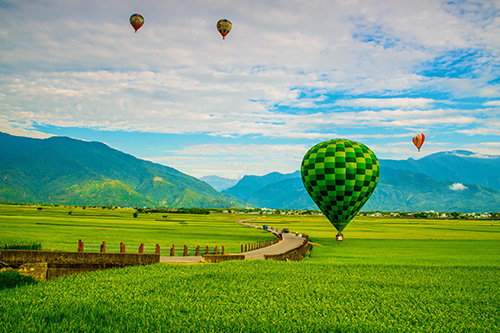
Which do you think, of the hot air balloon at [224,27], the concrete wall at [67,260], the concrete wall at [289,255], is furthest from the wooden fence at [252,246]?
the hot air balloon at [224,27]

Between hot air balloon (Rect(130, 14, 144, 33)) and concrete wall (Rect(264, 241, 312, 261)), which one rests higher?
hot air balloon (Rect(130, 14, 144, 33))

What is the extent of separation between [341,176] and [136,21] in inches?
1401

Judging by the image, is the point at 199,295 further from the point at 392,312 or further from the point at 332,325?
the point at 392,312

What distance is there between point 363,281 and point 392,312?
6885 millimetres

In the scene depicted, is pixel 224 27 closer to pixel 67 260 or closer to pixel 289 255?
pixel 289 255

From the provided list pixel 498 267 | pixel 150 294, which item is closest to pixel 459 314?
pixel 150 294

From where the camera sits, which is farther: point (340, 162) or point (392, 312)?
point (340, 162)

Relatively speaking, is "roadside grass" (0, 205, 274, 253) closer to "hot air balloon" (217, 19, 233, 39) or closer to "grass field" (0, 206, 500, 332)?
"grass field" (0, 206, 500, 332)

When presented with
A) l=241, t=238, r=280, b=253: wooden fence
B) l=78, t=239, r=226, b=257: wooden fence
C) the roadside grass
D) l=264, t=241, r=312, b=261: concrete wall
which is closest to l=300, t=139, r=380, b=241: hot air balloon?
l=264, t=241, r=312, b=261: concrete wall

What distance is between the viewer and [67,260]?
2255 centimetres

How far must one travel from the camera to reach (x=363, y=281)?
21312mm

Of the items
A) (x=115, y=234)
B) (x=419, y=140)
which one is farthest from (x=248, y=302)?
(x=419, y=140)

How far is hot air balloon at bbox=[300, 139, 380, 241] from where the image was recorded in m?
39.6

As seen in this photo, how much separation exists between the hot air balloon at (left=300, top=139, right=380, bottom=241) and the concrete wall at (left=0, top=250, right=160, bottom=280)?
23.3 m
